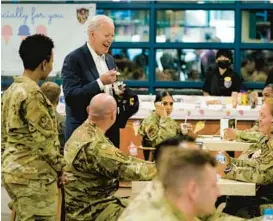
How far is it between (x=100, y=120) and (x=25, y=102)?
602mm

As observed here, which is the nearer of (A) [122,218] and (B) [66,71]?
(A) [122,218]

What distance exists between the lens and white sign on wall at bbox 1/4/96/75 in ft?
40.7

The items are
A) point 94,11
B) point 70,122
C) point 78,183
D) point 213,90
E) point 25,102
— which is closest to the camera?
point 25,102

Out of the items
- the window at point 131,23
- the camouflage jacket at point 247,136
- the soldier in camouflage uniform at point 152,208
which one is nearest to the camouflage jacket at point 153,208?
the soldier in camouflage uniform at point 152,208

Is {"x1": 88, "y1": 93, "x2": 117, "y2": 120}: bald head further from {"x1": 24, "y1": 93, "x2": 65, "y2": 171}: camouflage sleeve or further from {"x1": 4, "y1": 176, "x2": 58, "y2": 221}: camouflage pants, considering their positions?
{"x1": 4, "y1": 176, "x2": 58, "y2": 221}: camouflage pants

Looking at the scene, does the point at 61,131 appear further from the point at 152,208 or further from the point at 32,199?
the point at 152,208

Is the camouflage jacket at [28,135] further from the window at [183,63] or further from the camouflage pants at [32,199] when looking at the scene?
the window at [183,63]

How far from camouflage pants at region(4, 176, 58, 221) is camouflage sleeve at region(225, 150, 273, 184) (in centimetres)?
132

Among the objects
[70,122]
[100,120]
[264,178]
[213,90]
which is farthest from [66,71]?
[213,90]

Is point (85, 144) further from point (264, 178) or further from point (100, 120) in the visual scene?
point (264, 178)

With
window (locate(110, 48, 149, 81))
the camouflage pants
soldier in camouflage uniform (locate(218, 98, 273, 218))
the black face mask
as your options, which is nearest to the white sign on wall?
window (locate(110, 48, 149, 81))

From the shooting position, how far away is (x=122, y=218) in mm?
3309

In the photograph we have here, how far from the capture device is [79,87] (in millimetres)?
6328

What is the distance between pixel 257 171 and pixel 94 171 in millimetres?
1116
